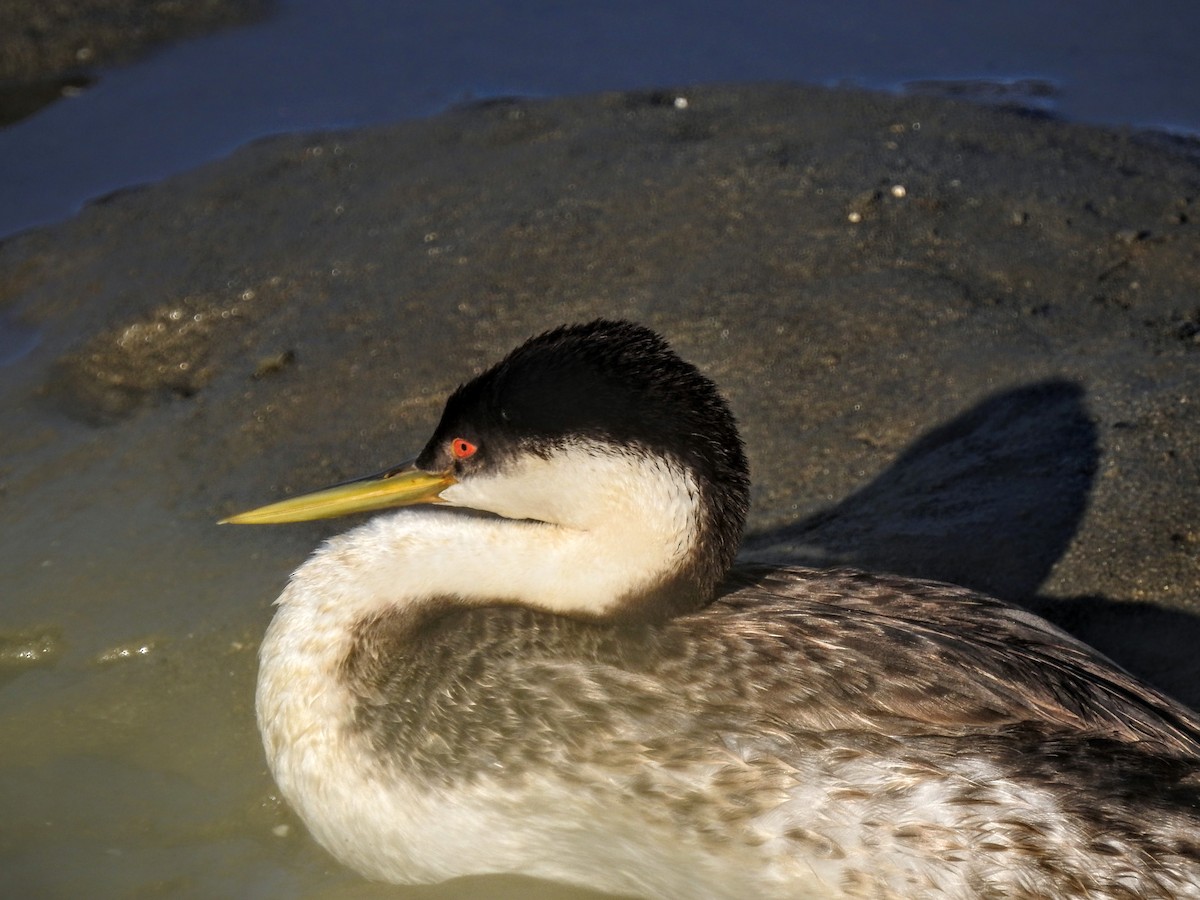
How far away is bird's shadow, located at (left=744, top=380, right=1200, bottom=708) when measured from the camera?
488 centimetres

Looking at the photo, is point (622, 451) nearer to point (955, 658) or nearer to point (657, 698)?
point (657, 698)

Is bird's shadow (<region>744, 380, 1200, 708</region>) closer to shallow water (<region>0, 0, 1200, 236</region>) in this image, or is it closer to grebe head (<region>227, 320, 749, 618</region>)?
grebe head (<region>227, 320, 749, 618</region>)

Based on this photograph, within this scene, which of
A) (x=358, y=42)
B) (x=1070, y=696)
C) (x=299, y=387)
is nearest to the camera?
(x=1070, y=696)

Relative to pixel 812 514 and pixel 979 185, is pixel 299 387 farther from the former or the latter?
pixel 979 185

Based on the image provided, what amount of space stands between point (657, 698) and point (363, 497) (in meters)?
1.15

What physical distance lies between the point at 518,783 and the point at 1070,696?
1.50m

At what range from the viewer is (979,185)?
7.27 metres

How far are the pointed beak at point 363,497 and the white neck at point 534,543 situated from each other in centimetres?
8

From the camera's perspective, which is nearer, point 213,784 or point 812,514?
Result: point 213,784

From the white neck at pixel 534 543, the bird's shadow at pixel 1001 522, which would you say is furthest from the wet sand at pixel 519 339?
the white neck at pixel 534 543

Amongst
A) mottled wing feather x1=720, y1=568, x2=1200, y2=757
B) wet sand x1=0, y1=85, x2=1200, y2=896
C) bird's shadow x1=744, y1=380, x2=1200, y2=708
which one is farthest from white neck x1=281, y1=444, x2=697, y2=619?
bird's shadow x1=744, y1=380, x2=1200, y2=708

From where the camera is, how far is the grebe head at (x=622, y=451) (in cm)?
Answer: 382

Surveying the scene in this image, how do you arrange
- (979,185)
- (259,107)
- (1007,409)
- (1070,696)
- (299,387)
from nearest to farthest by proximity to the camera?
(1070,696)
(1007,409)
(299,387)
(979,185)
(259,107)

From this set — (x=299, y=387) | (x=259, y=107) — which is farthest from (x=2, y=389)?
(x=259, y=107)
